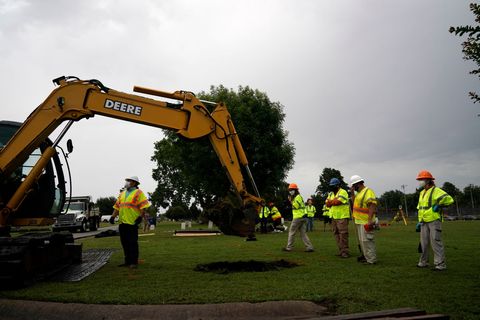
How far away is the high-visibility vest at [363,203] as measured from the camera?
30.8 ft

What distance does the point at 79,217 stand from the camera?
30.4 m

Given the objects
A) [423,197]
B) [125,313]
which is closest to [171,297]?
[125,313]

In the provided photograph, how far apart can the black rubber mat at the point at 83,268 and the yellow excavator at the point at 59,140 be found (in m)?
0.36

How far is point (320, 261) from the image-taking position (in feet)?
A: 31.2

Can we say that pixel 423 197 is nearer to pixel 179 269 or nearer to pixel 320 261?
pixel 320 261

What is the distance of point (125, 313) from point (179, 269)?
3.37 metres

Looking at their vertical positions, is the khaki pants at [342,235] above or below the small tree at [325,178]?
below

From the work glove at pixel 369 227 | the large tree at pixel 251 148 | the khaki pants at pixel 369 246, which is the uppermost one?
the large tree at pixel 251 148

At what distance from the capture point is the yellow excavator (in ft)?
27.0

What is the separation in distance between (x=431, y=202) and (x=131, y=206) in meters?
6.31

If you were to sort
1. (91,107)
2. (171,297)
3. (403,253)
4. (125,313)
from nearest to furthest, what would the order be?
(125,313) < (171,297) < (91,107) < (403,253)

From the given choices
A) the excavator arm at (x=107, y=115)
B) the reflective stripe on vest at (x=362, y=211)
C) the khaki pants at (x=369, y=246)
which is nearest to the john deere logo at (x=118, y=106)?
the excavator arm at (x=107, y=115)

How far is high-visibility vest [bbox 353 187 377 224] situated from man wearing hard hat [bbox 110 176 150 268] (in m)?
4.81

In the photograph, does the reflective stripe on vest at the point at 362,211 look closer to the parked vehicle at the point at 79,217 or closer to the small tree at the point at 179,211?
the parked vehicle at the point at 79,217
